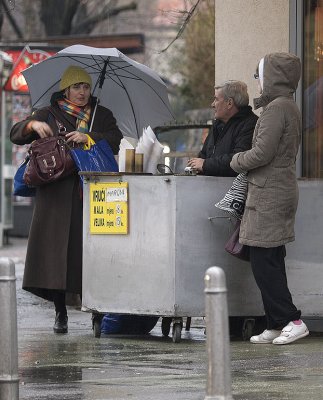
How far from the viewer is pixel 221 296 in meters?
5.74

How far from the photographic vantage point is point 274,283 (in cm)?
957

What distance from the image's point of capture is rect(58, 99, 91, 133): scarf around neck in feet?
35.4

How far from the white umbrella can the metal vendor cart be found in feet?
4.52

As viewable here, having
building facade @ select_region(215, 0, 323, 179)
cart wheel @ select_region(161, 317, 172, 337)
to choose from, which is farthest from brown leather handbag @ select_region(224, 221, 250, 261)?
building facade @ select_region(215, 0, 323, 179)

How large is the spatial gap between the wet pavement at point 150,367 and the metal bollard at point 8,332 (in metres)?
0.62

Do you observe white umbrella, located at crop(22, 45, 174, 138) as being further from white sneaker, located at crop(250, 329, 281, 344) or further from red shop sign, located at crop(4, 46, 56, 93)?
red shop sign, located at crop(4, 46, 56, 93)

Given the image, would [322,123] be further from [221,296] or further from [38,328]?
[221,296]

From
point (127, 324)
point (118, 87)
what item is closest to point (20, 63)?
point (118, 87)

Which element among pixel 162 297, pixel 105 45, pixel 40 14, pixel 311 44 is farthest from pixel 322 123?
pixel 40 14

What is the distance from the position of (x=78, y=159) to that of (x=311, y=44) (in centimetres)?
215

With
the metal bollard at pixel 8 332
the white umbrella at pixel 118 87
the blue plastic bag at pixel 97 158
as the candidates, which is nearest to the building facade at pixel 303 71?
the white umbrella at pixel 118 87

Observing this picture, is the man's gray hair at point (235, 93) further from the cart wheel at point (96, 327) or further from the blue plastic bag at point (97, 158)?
the cart wheel at point (96, 327)

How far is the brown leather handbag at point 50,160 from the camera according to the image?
10.4 meters

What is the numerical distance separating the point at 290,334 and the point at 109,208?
1.61 m
